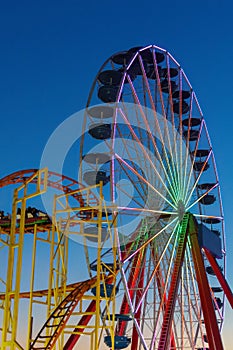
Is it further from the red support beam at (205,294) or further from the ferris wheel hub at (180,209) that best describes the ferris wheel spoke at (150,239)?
the red support beam at (205,294)

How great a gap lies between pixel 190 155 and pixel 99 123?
6.04m

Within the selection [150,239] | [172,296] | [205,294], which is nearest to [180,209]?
[150,239]

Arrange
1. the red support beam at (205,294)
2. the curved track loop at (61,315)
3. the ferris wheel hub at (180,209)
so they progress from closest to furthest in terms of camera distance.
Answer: the curved track loop at (61,315)
the red support beam at (205,294)
the ferris wheel hub at (180,209)

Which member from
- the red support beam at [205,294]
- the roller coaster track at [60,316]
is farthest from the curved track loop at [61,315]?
the red support beam at [205,294]

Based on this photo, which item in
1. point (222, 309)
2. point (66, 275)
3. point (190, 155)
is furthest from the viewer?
point (222, 309)

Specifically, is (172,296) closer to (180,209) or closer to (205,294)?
(205,294)

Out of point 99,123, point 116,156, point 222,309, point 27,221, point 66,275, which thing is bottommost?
point 222,309

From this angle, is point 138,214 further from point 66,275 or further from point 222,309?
point 222,309

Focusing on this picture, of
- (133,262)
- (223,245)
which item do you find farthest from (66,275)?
(223,245)

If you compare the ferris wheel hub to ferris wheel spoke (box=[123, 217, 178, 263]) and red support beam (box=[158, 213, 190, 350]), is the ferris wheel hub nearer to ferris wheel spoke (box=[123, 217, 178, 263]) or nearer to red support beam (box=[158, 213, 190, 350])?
ferris wheel spoke (box=[123, 217, 178, 263])

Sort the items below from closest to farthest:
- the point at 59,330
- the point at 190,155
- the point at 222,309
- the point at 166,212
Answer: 1. the point at 59,330
2. the point at 166,212
3. the point at 190,155
4. the point at 222,309

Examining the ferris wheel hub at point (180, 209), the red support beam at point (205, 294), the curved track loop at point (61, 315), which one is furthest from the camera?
the ferris wheel hub at point (180, 209)


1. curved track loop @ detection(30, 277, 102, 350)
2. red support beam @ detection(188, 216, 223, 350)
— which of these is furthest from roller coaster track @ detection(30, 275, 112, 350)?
red support beam @ detection(188, 216, 223, 350)

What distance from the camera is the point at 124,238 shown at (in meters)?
20.2
